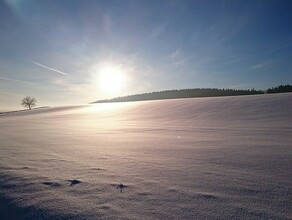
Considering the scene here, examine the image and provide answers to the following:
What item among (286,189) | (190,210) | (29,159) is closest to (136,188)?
(190,210)

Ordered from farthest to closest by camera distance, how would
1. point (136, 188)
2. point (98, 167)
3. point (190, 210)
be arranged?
point (98, 167)
point (136, 188)
point (190, 210)

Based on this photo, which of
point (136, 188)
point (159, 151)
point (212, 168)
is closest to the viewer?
point (136, 188)

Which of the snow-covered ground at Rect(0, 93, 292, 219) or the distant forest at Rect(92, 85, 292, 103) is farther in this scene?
the distant forest at Rect(92, 85, 292, 103)

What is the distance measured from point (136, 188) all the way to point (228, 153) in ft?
6.55

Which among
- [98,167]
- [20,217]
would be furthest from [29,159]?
[20,217]

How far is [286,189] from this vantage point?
70.9 inches

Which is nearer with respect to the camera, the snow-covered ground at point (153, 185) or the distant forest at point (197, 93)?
the snow-covered ground at point (153, 185)

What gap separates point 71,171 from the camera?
8.43 feet

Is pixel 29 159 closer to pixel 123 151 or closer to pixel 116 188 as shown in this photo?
pixel 123 151

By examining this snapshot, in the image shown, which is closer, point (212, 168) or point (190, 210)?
point (190, 210)

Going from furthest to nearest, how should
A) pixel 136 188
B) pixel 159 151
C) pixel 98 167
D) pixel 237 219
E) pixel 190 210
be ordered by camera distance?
1. pixel 159 151
2. pixel 98 167
3. pixel 136 188
4. pixel 190 210
5. pixel 237 219

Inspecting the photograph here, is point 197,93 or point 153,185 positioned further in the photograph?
point 197,93

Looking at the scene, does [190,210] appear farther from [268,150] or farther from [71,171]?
[268,150]

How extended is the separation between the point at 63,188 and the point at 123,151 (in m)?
1.71
